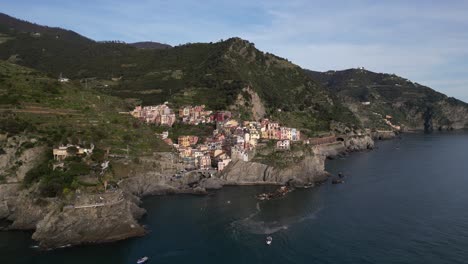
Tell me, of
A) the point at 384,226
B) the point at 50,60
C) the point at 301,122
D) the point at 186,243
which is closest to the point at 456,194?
the point at 384,226

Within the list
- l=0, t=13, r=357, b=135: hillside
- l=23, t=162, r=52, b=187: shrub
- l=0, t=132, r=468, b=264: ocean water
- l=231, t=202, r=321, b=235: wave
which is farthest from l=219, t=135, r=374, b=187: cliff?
l=0, t=13, r=357, b=135: hillside

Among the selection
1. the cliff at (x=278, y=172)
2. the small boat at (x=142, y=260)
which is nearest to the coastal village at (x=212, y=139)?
the cliff at (x=278, y=172)

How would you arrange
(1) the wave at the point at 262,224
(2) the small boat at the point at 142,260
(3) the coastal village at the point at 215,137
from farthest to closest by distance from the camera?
(3) the coastal village at the point at 215,137 < (1) the wave at the point at 262,224 < (2) the small boat at the point at 142,260

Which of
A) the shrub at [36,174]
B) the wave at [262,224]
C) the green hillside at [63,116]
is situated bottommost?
the wave at [262,224]

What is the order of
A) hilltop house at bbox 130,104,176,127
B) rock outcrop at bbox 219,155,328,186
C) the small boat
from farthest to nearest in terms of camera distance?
hilltop house at bbox 130,104,176,127, rock outcrop at bbox 219,155,328,186, the small boat

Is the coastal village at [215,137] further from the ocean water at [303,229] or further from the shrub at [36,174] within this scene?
the shrub at [36,174]

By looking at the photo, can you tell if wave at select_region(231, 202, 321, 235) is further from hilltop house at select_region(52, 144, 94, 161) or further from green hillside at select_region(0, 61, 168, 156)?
green hillside at select_region(0, 61, 168, 156)
